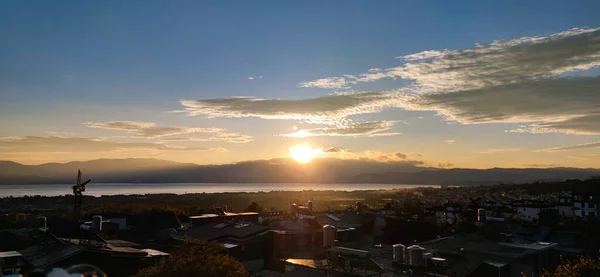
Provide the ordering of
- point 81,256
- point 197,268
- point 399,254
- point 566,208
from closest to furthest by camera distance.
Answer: point 197,268
point 81,256
point 399,254
point 566,208

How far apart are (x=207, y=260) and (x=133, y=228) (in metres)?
27.2

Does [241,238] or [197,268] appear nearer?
[197,268]

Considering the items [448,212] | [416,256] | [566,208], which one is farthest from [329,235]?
[566,208]

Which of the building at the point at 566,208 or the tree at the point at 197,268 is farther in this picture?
the building at the point at 566,208

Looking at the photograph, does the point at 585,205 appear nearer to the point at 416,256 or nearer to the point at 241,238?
the point at 416,256

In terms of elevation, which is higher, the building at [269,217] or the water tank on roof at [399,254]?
the water tank on roof at [399,254]

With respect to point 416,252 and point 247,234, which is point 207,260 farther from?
point 247,234

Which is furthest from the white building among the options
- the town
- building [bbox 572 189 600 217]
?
the town

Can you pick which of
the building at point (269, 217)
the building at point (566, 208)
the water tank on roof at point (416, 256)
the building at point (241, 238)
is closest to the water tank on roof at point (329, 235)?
the building at point (241, 238)

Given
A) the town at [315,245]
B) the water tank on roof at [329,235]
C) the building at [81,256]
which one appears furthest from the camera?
the water tank on roof at [329,235]

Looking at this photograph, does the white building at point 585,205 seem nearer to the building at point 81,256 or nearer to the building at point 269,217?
the building at point 269,217

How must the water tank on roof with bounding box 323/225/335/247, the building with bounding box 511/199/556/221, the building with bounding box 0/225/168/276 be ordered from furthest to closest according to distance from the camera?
the building with bounding box 511/199/556/221 < the water tank on roof with bounding box 323/225/335/247 < the building with bounding box 0/225/168/276

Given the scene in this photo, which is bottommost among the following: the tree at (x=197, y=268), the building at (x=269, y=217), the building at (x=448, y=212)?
the building at (x=448, y=212)

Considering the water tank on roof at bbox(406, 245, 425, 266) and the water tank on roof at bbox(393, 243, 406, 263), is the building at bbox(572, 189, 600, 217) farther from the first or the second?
the water tank on roof at bbox(406, 245, 425, 266)
